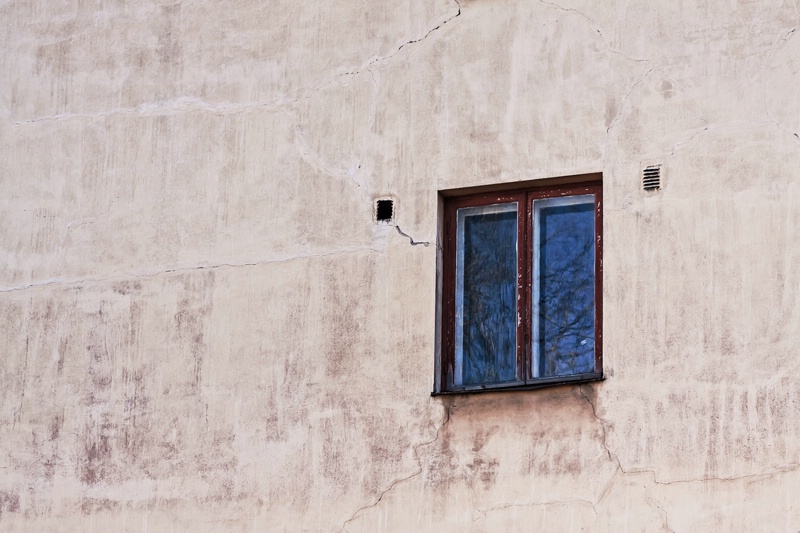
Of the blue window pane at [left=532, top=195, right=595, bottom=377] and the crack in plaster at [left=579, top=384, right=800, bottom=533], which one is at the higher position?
the blue window pane at [left=532, top=195, right=595, bottom=377]

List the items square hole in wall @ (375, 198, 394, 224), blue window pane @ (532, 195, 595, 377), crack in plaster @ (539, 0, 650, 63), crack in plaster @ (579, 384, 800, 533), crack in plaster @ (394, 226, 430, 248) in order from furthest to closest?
square hole in wall @ (375, 198, 394, 224)
crack in plaster @ (394, 226, 430, 248)
crack in plaster @ (539, 0, 650, 63)
blue window pane @ (532, 195, 595, 377)
crack in plaster @ (579, 384, 800, 533)

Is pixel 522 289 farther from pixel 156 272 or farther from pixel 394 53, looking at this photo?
pixel 156 272

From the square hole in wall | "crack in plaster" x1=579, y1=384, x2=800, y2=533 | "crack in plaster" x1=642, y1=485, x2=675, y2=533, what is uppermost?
the square hole in wall

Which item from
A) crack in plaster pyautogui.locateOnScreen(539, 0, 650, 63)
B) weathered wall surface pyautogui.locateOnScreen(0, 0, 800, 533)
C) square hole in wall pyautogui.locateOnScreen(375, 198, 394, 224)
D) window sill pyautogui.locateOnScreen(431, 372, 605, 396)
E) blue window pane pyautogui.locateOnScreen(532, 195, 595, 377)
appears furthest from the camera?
square hole in wall pyautogui.locateOnScreen(375, 198, 394, 224)

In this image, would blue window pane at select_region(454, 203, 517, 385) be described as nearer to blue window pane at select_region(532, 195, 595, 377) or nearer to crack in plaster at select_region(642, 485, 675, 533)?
blue window pane at select_region(532, 195, 595, 377)

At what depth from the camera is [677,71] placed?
33.1 feet

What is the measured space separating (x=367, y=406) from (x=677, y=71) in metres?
2.46

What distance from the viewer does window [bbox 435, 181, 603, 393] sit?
10141 millimetres

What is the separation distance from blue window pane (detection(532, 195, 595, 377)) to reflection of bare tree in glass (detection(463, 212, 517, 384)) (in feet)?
0.46

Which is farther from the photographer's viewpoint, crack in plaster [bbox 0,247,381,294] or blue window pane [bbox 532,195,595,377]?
crack in plaster [bbox 0,247,381,294]

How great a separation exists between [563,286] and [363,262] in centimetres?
114

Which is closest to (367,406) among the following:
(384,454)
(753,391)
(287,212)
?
(384,454)

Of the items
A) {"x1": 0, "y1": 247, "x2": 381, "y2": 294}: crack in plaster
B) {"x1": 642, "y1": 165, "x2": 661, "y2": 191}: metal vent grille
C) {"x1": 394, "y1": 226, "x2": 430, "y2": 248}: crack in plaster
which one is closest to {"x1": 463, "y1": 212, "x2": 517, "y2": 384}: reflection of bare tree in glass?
{"x1": 394, "y1": 226, "x2": 430, "y2": 248}: crack in plaster

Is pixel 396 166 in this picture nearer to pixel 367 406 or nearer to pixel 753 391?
pixel 367 406
